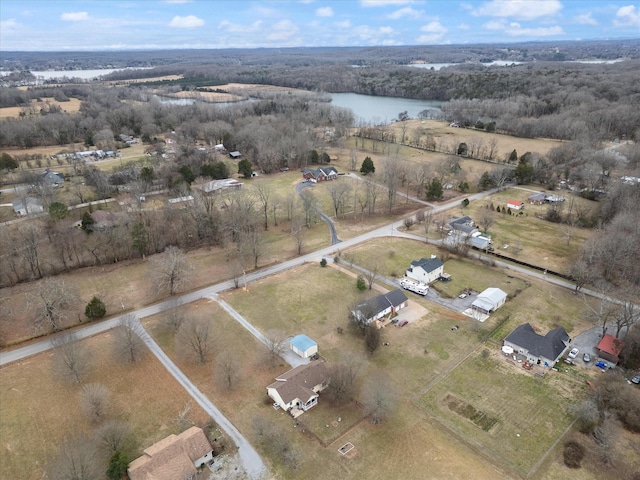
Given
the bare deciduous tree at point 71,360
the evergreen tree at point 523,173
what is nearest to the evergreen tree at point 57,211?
the bare deciduous tree at point 71,360

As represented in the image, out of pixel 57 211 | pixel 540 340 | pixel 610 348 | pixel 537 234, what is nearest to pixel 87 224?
pixel 57 211

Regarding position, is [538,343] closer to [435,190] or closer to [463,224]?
[463,224]

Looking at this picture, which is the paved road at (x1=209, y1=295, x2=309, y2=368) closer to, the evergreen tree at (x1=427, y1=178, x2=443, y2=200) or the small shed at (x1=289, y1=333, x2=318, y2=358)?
the small shed at (x1=289, y1=333, x2=318, y2=358)

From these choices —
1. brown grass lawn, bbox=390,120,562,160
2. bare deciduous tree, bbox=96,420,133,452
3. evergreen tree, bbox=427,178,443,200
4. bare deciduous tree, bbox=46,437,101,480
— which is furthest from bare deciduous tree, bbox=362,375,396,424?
brown grass lawn, bbox=390,120,562,160

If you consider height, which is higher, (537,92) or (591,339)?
(537,92)

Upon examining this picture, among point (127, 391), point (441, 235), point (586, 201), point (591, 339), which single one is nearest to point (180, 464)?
point (127, 391)

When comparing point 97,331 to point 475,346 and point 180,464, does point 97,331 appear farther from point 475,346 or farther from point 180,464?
point 475,346
